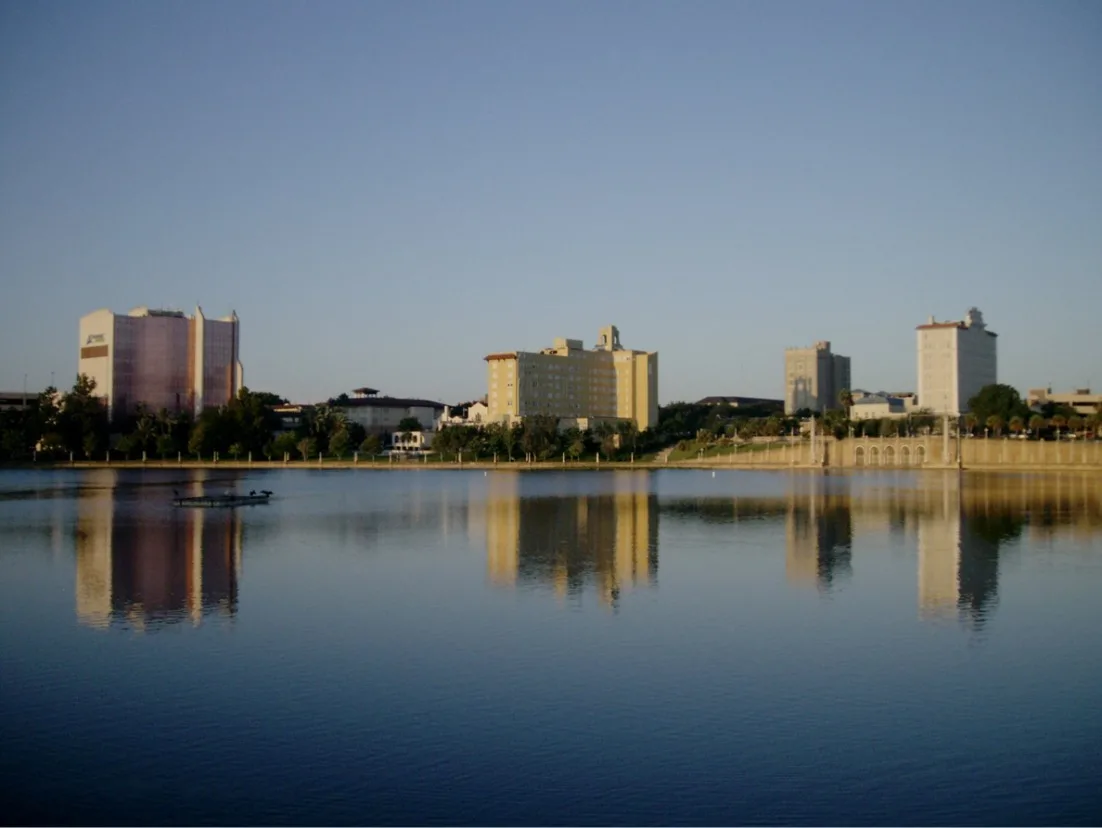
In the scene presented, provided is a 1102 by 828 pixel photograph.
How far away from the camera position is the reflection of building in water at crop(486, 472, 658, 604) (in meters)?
24.4

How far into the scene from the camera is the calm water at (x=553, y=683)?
1052cm

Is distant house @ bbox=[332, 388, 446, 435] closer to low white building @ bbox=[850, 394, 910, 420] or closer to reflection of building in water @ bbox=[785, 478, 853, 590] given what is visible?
low white building @ bbox=[850, 394, 910, 420]

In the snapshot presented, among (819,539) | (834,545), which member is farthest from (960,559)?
(819,539)

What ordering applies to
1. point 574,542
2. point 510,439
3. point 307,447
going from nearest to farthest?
point 574,542 → point 307,447 → point 510,439

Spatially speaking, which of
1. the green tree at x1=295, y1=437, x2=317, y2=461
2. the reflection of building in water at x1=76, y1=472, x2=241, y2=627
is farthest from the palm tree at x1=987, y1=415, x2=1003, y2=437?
the reflection of building in water at x1=76, y1=472, x2=241, y2=627

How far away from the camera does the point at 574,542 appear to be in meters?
32.0

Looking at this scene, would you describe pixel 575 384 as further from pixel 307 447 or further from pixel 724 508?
pixel 724 508

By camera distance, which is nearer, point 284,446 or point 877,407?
point 284,446

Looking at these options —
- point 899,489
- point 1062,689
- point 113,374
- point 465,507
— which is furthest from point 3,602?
point 113,374

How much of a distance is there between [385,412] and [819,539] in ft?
402

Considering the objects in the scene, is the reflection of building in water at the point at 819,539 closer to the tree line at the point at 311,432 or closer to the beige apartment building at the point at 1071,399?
the tree line at the point at 311,432

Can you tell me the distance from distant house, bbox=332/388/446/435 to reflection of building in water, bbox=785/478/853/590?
330ft

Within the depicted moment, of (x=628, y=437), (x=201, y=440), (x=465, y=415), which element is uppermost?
(x=465, y=415)

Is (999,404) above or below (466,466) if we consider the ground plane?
above
